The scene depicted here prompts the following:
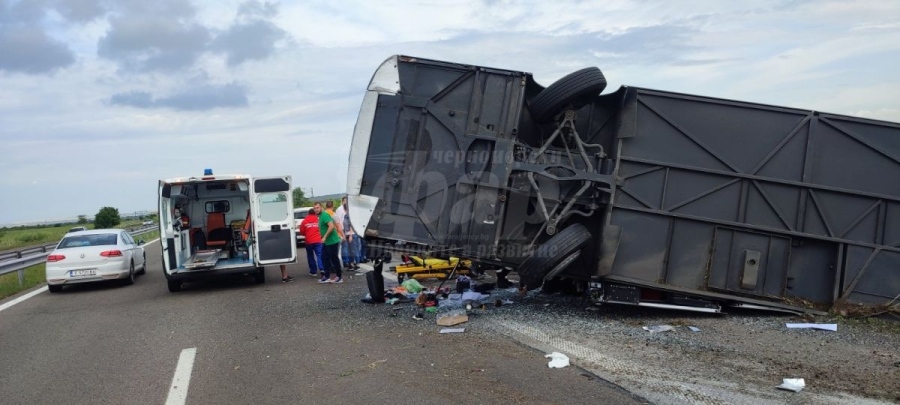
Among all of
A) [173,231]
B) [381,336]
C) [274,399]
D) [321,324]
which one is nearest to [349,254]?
[173,231]

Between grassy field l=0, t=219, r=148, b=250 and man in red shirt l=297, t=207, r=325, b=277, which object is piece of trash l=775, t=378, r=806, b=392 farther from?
grassy field l=0, t=219, r=148, b=250

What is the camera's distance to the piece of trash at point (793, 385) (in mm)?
5366

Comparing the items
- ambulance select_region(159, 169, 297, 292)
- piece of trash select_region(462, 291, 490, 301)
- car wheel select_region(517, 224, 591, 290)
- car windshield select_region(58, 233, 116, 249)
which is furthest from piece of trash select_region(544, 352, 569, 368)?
car windshield select_region(58, 233, 116, 249)

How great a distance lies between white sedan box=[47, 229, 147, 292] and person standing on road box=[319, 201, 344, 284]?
495 cm

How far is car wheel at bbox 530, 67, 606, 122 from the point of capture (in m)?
8.18

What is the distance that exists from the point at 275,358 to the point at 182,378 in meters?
0.97

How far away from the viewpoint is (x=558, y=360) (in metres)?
6.22

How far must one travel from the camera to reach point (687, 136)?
A: 833 centimetres

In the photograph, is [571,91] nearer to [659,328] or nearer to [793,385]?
[659,328]

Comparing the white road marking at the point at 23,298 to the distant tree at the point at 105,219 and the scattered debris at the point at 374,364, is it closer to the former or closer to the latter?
the scattered debris at the point at 374,364

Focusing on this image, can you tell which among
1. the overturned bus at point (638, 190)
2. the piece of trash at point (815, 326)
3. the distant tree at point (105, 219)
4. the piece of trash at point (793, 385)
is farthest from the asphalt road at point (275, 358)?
the distant tree at point (105, 219)

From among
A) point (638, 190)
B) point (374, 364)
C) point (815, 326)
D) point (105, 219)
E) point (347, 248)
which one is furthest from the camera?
point (105, 219)

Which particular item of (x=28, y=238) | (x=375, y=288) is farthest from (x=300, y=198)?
(x=375, y=288)

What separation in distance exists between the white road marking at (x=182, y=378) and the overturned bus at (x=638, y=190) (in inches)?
104
